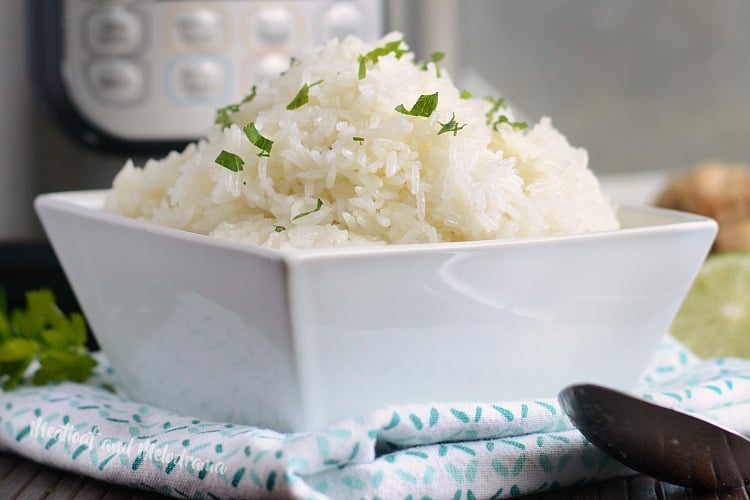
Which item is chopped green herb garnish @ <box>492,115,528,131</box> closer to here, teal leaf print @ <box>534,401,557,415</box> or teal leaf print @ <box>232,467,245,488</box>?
teal leaf print @ <box>534,401,557,415</box>

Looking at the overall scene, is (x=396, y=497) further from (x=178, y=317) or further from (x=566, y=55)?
(x=566, y=55)

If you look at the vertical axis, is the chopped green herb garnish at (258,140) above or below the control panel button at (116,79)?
below

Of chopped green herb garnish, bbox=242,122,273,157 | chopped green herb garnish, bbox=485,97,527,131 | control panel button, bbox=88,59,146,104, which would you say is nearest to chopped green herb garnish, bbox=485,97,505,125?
chopped green herb garnish, bbox=485,97,527,131

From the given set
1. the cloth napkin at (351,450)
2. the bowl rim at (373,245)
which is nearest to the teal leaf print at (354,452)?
the cloth napkin at (351,450)

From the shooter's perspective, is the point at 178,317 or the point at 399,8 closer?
the point at 178,317

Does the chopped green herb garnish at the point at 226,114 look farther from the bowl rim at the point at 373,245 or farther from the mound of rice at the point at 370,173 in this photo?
the bowl rim at the point at 373,245

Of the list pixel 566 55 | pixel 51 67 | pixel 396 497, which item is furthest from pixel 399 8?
pixel 566 55

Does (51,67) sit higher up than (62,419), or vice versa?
(51,67)

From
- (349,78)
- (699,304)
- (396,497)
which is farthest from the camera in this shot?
(699,304)
